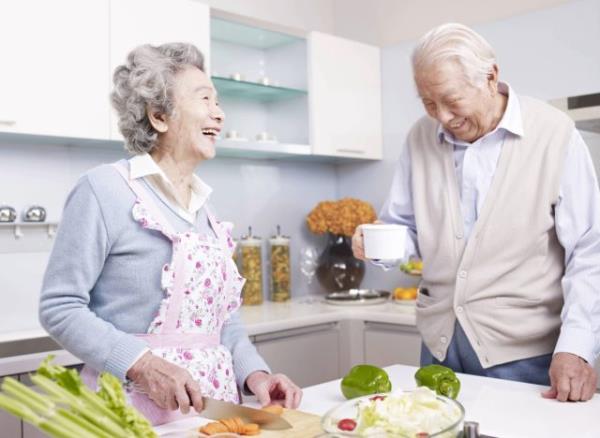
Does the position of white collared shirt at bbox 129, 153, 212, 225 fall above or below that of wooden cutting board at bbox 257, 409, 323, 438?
above

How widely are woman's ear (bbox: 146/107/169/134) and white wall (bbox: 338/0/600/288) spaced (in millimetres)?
1615

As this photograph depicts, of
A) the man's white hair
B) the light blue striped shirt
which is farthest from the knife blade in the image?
the man's white hair

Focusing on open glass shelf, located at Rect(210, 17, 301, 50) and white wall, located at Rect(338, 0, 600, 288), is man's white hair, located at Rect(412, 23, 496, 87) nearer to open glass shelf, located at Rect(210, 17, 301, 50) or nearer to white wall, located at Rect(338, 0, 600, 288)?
white wall, located at Rect(338, 0, 600, 288)

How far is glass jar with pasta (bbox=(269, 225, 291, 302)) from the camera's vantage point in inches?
130

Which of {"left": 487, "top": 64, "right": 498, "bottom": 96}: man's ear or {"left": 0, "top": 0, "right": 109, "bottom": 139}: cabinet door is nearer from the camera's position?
{"left": 487, "top": 64, "right": 498, "bottom": 96}: man's ear

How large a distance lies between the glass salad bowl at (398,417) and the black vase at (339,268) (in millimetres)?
2452

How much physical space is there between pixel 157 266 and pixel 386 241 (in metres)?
0.48

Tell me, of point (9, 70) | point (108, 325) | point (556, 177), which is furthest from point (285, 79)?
point (108, 325)

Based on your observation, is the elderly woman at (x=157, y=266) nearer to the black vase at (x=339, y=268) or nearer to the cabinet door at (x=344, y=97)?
the cabinet door at (x=344, y=97)

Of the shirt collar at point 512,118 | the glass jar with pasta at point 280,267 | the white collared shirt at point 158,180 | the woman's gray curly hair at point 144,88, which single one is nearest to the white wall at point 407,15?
the glass jar with pasta at point 280,267

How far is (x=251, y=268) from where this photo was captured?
3168 millimetres

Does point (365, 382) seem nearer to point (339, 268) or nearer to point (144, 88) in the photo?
point (144, 88)

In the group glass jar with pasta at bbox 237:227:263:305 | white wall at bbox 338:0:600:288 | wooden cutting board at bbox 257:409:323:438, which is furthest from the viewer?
glass jar with pasta at bbox 237:227:263:305

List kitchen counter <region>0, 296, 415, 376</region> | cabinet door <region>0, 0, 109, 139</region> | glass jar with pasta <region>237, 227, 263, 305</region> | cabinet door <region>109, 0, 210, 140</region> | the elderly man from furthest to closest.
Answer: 1. glass jar with pasta <region>237, 227, 263, 305</region>
2. cabinet door <region>109, 0, 210, 140</region>
3. cabinet door <region>0, 0, 109, 139</region>
4. kitchen counter <region>0, 296, 415, 376</region>
5. the elderly man
